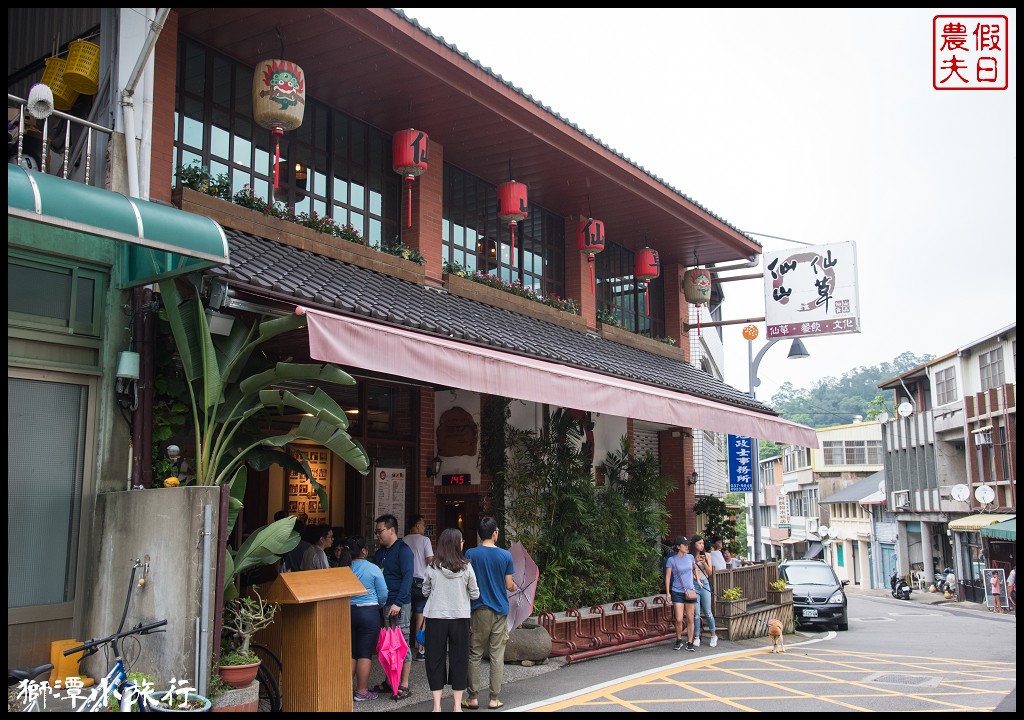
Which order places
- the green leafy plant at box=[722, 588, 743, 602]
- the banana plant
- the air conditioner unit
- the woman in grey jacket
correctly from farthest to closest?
1. the air conditioner unit
2. the green leafy plant at box=[722, 588, 743, 602]
3. the woman in grey jacket
4. the banana plant

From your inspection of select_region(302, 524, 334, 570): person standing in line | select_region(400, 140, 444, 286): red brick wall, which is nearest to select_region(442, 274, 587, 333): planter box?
select_region(400, 140, 444, 286): red brick wall

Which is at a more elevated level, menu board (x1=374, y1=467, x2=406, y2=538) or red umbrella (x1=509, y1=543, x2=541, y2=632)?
menu board (x1=374, y1=467, x2=406, y2=538)

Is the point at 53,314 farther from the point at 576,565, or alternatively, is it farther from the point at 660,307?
the point at 660,307

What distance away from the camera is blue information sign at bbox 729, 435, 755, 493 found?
20.2 meters

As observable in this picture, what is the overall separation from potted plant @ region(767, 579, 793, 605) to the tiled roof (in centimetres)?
331

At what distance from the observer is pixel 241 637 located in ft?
23.3

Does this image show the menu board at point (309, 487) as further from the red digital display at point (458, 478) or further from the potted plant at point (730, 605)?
the potted plant at point (730, 605)

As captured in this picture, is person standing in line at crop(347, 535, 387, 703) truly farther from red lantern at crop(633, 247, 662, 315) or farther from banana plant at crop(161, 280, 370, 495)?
red lantern at crop(633, 247, 662, 315)

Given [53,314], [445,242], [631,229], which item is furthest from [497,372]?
[631,229]

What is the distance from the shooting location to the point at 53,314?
7148 mm

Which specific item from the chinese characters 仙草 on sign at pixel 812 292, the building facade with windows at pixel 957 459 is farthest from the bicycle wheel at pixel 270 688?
the building facade with windows at pixel 957 459

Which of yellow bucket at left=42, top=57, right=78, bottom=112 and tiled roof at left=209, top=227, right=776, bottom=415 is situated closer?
tiled roof at left=209, top=227, right=776, bottom=415

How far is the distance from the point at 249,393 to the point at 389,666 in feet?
9.61

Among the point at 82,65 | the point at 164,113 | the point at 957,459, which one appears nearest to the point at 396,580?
the point at 164,113
